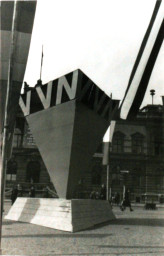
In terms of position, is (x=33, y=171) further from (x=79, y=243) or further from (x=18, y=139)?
(x=79, y=243)

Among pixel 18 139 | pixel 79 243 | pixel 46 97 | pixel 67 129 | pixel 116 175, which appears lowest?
pixel 79 243

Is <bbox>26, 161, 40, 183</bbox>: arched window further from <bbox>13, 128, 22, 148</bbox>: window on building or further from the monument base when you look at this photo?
the monument base

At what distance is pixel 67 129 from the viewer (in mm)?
11664

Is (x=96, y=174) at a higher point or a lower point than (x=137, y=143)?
lower

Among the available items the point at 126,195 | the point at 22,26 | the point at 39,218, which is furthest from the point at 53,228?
the point at 126,195

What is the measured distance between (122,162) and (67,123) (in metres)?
30.8

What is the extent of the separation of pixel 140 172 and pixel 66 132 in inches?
1230

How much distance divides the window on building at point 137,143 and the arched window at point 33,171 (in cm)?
1317

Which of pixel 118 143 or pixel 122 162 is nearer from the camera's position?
pixel 122 162

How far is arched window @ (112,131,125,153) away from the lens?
42.8 meters

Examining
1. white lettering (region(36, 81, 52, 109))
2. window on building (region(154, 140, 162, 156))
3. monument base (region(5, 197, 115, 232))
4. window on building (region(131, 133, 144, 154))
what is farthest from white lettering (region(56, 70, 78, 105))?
window on building (region(154, 140, 162, 156))

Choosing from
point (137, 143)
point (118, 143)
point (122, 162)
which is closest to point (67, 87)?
point (122, 162)

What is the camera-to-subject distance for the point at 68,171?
38.2ft

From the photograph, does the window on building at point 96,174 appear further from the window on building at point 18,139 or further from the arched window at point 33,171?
the window on building at point 18,139
